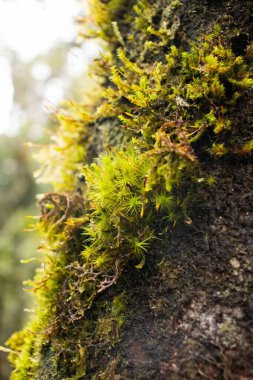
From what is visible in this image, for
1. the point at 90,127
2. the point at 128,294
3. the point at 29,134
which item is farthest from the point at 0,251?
the point at 128,294

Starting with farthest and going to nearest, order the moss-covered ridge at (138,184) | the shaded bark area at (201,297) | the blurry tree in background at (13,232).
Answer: the blurry tree in background at (13,232) < the moss-covered ridge at (138,184) < the shaded bark area at (201,297)

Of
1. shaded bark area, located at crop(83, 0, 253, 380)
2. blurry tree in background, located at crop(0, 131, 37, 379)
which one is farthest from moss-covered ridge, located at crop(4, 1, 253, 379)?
blurry tree in background, located at crop(0, 131, 37, 379)

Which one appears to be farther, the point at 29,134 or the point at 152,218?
the point at 29,134

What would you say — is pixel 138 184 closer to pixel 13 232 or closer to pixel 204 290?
pixel 204 290

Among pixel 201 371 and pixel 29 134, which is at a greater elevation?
pixel 201 371

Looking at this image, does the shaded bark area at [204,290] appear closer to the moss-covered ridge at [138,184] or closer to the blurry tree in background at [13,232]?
the moss-covered ridge at [138,184]

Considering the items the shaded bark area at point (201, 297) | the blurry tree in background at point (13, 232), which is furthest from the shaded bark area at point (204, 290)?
the blurry tree in background at point (13, 232)

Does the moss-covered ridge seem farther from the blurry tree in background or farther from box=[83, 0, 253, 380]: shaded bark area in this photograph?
the blurry tree in background

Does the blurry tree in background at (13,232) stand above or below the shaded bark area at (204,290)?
below

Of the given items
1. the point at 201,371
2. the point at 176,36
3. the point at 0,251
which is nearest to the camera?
the point at 201,371

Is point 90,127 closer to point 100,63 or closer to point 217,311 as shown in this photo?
point 100,63
